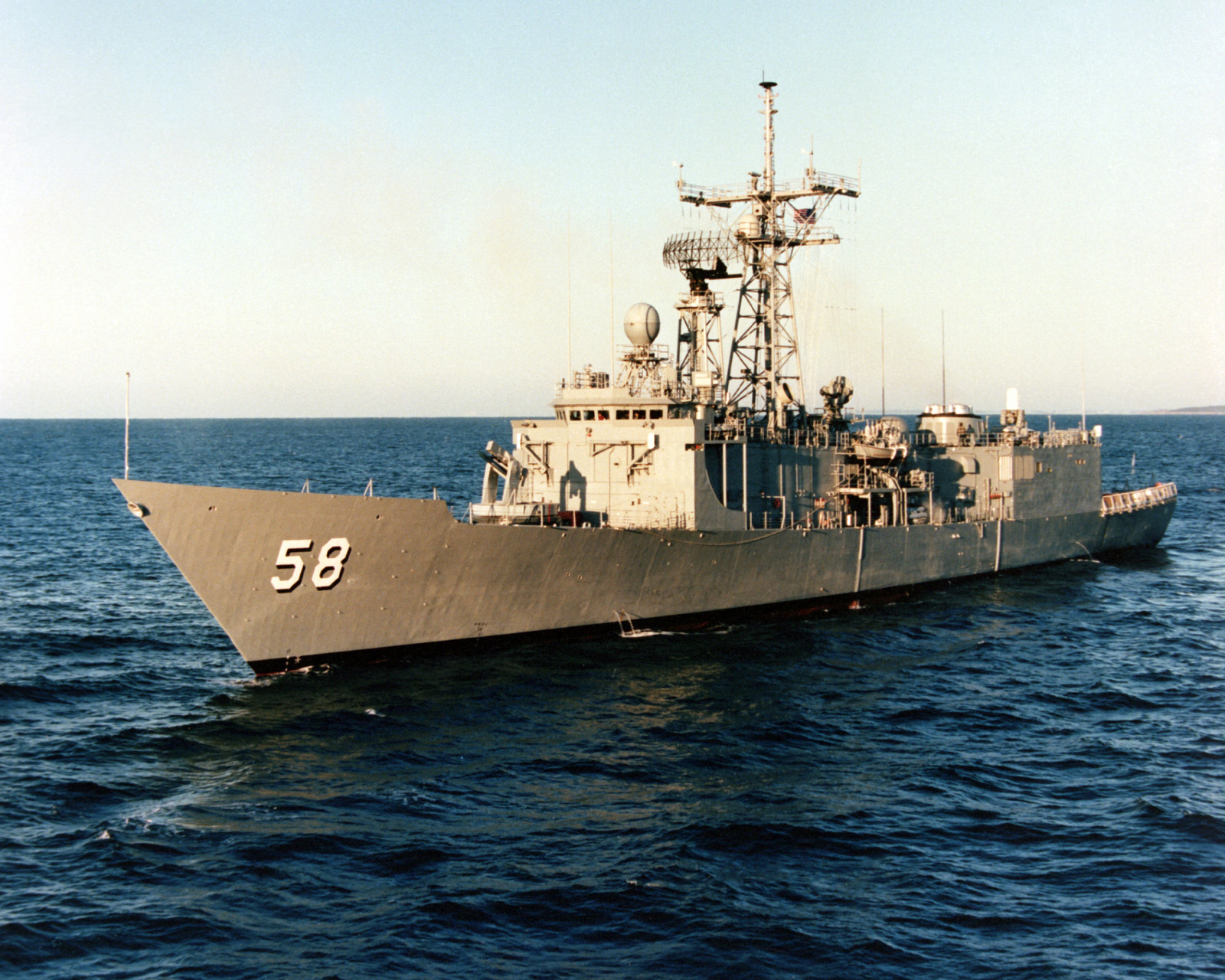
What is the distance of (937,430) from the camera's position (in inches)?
1384

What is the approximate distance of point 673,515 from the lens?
2427 cm

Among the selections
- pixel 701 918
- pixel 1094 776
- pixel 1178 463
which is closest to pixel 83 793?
pixel 701 918

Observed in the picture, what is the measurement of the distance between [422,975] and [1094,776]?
11.1m

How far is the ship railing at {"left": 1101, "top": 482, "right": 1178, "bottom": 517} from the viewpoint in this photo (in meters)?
38.5

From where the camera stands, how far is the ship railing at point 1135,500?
1516 inches

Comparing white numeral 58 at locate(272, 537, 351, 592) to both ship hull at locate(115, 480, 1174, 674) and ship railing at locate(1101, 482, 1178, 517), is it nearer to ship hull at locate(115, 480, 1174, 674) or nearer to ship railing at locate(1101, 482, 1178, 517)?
ship hull at locate(115, 480, 1174, 674)

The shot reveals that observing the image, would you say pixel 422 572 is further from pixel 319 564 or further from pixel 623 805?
pixel 623 805

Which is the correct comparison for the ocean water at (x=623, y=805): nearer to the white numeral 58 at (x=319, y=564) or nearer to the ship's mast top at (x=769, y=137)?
the white numeral 58 at (x=319, y=564)

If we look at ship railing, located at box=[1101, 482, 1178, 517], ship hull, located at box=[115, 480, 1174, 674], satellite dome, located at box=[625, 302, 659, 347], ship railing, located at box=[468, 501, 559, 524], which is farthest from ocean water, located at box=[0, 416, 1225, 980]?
ship railing, located at box=[1101, 482, 1178, 517]

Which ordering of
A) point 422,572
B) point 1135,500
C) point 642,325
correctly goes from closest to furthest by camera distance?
point 422,572
point 642,325
point 1135,500

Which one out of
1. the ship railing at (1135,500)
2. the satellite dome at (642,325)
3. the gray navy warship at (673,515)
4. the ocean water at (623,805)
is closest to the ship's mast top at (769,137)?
the gray navy warship at (673,515)

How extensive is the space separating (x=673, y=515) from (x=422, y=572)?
639 centimetres

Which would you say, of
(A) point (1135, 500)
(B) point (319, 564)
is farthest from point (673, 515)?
(A) point (1135, 500)

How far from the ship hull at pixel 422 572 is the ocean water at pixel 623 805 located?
2.44 feet
